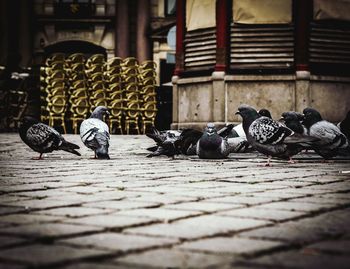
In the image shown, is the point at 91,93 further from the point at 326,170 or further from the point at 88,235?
the point at 88,235

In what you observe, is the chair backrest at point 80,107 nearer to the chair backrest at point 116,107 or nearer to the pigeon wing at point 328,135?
the chair backrest at point 116,107

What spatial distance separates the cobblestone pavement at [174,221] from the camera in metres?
2.25

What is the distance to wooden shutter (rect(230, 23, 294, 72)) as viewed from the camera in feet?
34.6

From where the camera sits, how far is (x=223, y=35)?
10711mm

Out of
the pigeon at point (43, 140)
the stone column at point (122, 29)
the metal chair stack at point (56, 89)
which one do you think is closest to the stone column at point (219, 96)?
the pigeon at point (43, 140)

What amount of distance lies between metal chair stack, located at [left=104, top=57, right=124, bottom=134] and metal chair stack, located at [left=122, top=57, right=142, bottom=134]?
128mm

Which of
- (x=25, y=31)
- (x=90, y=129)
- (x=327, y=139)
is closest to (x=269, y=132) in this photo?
(x=327, y=139)

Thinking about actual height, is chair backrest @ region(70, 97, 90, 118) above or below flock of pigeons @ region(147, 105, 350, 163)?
above

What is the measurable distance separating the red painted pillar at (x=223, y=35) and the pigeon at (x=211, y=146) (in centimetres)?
277

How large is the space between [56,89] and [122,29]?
9184 mm

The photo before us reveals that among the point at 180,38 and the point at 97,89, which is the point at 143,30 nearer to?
the point at 97,89

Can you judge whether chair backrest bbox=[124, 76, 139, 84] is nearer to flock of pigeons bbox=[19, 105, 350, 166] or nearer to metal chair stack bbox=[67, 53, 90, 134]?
metal chair stack bbox=[67, 53, 90, 134]

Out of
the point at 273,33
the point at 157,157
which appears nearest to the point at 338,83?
the point at 273,33

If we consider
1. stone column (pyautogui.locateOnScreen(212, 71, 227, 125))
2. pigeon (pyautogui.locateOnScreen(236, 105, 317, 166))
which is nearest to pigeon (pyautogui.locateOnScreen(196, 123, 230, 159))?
pigeon (pyautogui.locateOnScreen(236, 105, 317, 166))
